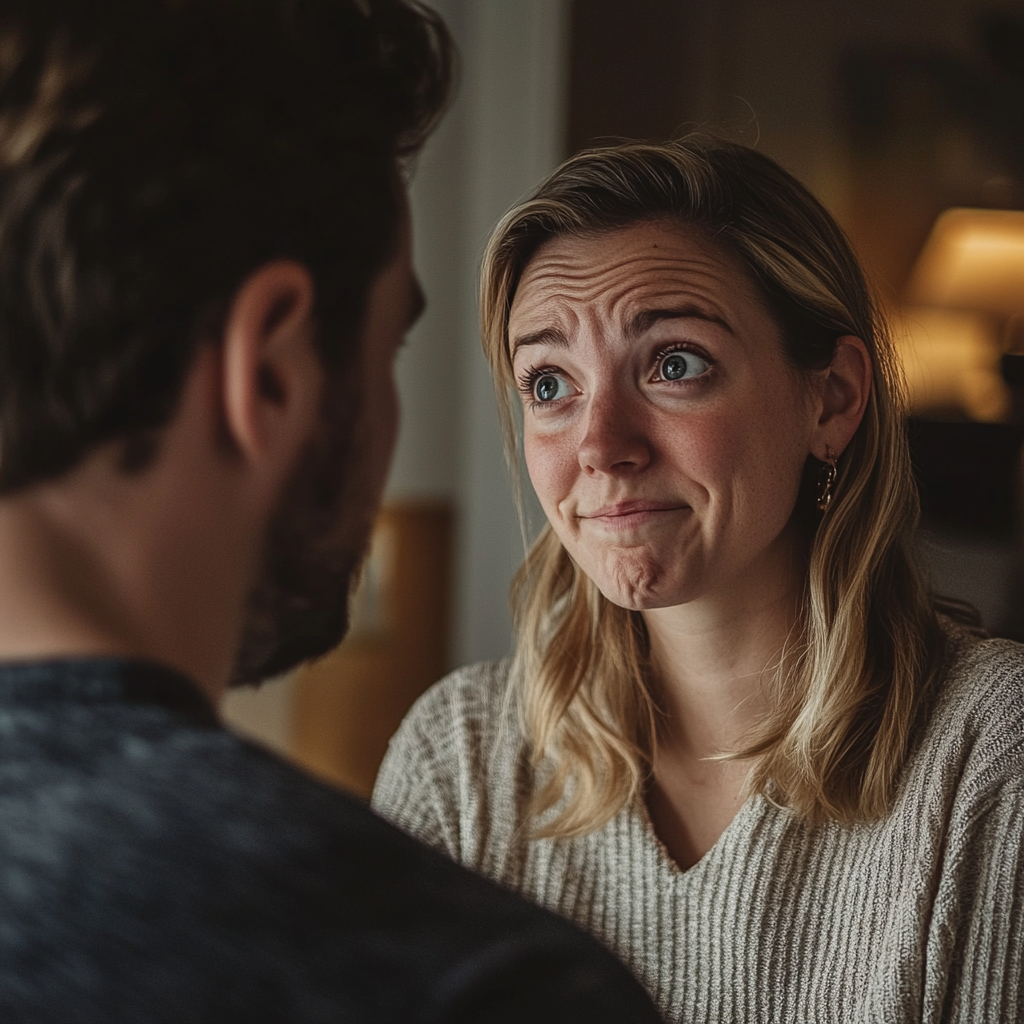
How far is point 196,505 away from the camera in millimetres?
635

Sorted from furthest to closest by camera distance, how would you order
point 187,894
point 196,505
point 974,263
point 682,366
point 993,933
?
1. point 974,263
2. point 682,366
3. point 993,933
4. point 196,505
5. point 187,894

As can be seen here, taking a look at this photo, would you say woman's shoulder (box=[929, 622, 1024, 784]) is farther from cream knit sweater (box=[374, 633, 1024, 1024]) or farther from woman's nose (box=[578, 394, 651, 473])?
woman's nose (box=[578, 394, 651, 473])

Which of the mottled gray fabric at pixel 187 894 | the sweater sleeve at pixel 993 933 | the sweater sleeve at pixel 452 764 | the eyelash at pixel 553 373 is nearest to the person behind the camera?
the mottled gray fabric at pixel 187 894

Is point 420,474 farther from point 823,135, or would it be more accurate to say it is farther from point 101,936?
point 101,936

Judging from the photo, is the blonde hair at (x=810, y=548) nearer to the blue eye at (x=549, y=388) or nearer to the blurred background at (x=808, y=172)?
the blue eye at (x=549, y=388)

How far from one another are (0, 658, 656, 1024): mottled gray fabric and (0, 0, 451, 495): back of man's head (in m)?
0.15

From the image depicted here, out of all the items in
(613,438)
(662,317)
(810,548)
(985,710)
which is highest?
(662,317)

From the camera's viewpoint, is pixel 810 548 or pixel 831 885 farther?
pixel 810 548

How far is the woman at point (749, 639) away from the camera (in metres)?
1.10

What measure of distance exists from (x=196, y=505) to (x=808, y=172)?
2.44 meters

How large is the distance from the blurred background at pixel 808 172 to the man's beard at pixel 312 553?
5.06 feet

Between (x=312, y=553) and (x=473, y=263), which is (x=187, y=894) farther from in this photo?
(x=473, y=263)

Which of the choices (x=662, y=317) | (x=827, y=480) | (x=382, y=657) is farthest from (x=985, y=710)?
(x=382, y=657)

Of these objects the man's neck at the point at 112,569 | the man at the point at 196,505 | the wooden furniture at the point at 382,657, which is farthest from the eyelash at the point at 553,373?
the wooden furniture at the point at 382,657
